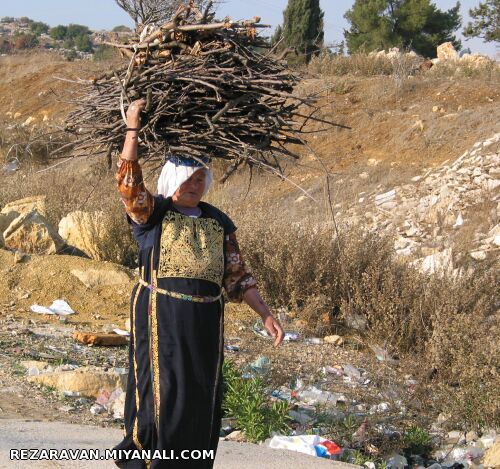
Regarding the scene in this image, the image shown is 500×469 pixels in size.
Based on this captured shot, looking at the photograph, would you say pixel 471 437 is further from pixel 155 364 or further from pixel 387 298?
pixel 155 364

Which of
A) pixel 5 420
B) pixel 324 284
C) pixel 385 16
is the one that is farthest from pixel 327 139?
pixel 385 16

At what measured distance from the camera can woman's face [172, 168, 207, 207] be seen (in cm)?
323

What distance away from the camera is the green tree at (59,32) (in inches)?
2830

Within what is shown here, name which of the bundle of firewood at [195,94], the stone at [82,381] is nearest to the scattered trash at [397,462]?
the stone at [82,381]

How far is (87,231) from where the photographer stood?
839 centimetres

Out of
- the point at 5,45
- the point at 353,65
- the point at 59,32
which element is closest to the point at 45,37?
the point at 59,32

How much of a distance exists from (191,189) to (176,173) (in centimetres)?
9

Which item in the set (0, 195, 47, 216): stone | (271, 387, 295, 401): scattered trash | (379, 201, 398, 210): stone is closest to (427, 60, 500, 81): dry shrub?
(379, 201, 398, 210): stone

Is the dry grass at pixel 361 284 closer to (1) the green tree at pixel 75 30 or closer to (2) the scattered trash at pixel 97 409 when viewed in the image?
(2) the scattered trash at pixel 97 409

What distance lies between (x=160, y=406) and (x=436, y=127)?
11891 millimetres

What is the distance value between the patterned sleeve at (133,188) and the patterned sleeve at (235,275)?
1.45ft

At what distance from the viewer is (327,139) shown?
15.4 metres

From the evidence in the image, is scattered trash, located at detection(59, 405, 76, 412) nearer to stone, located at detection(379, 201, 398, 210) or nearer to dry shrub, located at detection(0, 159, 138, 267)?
dry shrub, located at detection(0, 159, 138, 267)

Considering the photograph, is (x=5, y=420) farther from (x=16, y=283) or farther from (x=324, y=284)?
(x=324, y=284)
